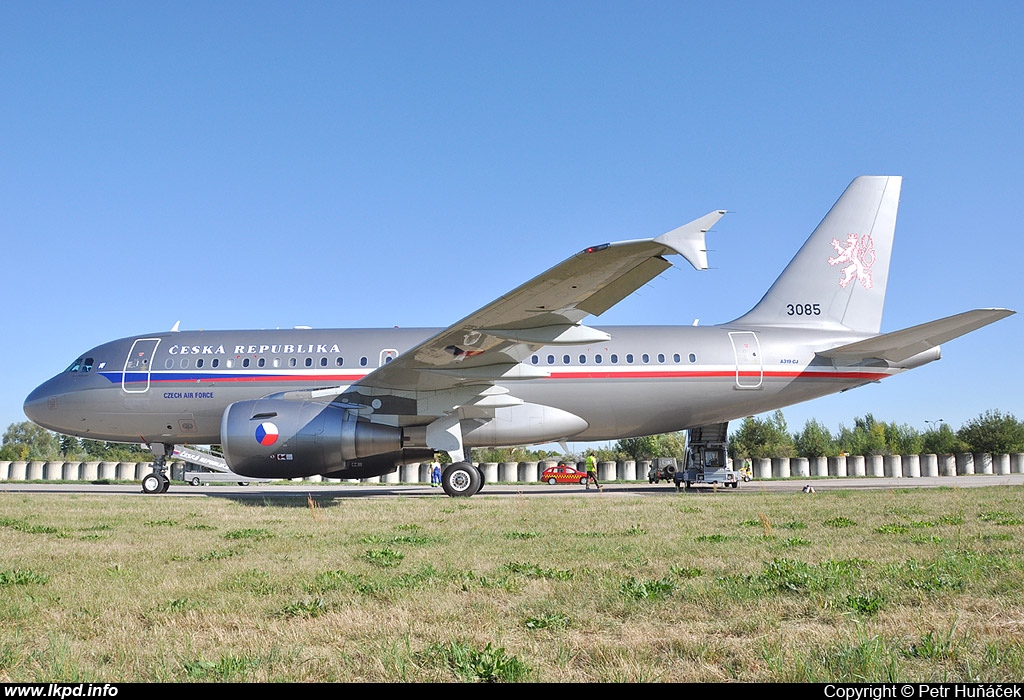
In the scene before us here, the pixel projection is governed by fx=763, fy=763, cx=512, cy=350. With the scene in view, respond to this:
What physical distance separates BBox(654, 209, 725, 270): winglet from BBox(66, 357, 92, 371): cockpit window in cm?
1705

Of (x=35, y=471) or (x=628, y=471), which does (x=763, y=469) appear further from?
(x=35, y=471)

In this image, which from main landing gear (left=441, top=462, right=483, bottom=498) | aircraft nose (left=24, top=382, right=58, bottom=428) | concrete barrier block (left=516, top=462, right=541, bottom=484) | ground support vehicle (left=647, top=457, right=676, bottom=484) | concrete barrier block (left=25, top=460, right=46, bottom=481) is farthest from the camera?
concrete barrier block (left=25, top=460, right=46, bottom=481)

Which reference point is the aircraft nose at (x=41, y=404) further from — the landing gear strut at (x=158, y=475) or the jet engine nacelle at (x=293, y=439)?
the jet engine nacelle at (x=293, y=439)

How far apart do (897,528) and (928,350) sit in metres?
11.1

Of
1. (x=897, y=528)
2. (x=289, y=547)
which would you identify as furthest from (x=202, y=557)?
(x=897, y=528)

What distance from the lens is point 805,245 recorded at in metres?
20.8

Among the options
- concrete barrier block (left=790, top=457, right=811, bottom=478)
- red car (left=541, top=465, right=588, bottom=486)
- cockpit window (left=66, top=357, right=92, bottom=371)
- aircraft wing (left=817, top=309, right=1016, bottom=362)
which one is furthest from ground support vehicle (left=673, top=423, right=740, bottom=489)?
concrete barrier block (left=790, top=457, right=811, bottom=478)

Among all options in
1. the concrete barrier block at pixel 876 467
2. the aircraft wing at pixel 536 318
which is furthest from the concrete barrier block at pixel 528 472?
the aircraft wing at pixel 536 318

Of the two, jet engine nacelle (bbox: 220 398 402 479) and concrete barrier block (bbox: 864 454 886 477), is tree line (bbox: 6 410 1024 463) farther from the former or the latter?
jet engine nacelle (bbox: 220 398 402 479)

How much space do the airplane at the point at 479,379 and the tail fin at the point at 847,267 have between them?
38 millimetres

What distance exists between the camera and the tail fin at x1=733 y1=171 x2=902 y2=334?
66.8 feet

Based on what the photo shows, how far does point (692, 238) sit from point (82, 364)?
58.1 feet

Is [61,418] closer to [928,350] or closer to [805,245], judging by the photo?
[805,245]
